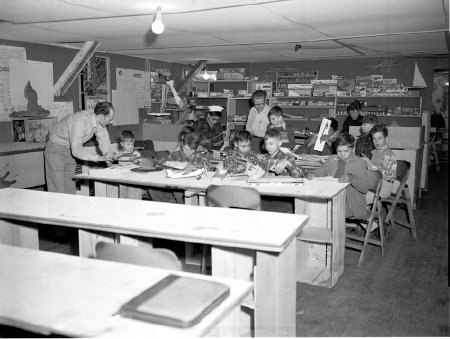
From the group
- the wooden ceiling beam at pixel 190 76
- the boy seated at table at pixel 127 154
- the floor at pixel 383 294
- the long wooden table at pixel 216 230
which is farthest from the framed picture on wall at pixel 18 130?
the wooden ceiling beam at pixel 190 76

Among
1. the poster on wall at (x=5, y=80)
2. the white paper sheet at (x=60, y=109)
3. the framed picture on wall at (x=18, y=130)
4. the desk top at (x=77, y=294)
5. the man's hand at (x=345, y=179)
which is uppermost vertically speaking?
the poster on wall at (x=5, y=80)

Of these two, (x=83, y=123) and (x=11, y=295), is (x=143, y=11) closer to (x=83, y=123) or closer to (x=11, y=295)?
(x=83, y=123)

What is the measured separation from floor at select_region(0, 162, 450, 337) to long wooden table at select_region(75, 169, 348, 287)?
0.52ft

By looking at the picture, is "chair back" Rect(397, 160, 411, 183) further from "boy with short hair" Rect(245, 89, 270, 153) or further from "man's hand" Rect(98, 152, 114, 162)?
"man's hand" Rect(98, 152, 114, 162)

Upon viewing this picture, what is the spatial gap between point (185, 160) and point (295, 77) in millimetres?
5751

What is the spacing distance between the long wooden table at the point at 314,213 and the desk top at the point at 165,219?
0.86m

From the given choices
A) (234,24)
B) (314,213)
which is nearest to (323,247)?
(314,213)

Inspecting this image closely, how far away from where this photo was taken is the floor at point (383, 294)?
302cm

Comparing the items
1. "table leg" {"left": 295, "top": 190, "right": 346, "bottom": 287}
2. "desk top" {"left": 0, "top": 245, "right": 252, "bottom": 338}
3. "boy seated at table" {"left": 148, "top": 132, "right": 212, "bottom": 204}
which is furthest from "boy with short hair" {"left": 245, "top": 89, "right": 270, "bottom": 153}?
"desk top" {"left": 0, "top": 245, "right": 252, "bottom": 338}

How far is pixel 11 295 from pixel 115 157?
3446 millimetres

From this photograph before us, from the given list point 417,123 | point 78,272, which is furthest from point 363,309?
point 417,123

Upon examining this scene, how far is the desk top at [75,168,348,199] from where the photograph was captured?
364 cm

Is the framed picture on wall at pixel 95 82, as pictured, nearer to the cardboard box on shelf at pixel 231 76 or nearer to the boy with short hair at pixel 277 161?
the cardboard box on shelf at pixel 231 76

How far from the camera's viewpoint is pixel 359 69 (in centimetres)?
971
